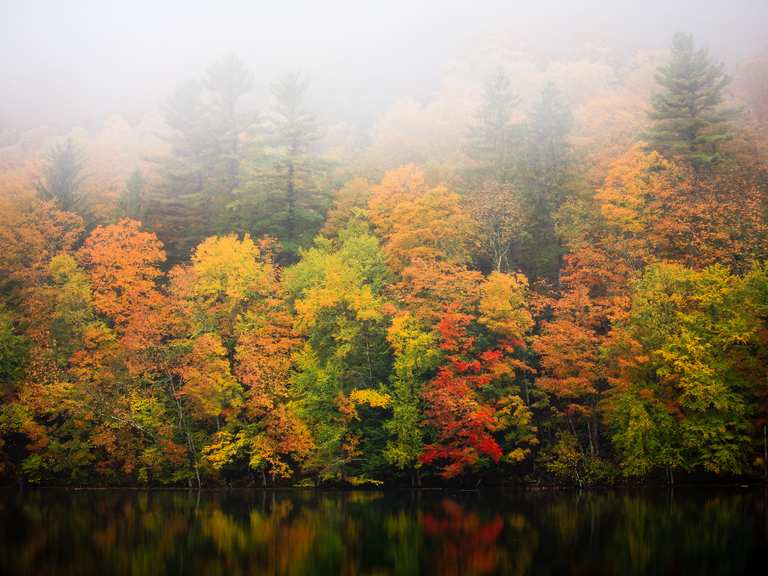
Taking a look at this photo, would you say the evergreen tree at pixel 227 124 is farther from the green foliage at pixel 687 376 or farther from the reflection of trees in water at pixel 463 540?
the reflection of trees in water at pixel 463 540

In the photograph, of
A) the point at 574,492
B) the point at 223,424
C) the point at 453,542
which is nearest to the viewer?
the point at 453,542

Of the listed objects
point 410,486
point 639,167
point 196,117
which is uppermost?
point 196,117

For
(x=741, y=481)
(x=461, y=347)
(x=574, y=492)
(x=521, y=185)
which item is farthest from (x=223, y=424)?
(x=741, y=481)

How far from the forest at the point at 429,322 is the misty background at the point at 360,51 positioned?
111 feet

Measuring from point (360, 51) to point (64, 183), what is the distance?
9425 cm

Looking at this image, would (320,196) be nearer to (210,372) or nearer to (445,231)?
(445,231)

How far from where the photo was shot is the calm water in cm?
1945

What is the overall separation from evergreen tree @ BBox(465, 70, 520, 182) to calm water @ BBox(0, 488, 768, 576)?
27874 mm

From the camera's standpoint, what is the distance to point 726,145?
52438 mm

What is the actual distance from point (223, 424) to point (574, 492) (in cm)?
2335

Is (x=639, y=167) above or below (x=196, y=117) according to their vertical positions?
below

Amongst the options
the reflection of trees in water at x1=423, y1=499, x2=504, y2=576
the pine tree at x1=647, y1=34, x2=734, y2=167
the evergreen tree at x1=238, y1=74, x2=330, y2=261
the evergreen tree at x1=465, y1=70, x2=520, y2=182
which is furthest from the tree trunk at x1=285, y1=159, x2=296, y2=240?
the reflection of trees in water at x1=423, y1=499, x2=504, y2=576

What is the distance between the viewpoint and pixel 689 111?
52906 millimetres

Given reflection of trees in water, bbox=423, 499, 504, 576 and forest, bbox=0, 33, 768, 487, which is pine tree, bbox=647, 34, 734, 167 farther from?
reflection of trees in water, bbox=423, 499, 504, 576
